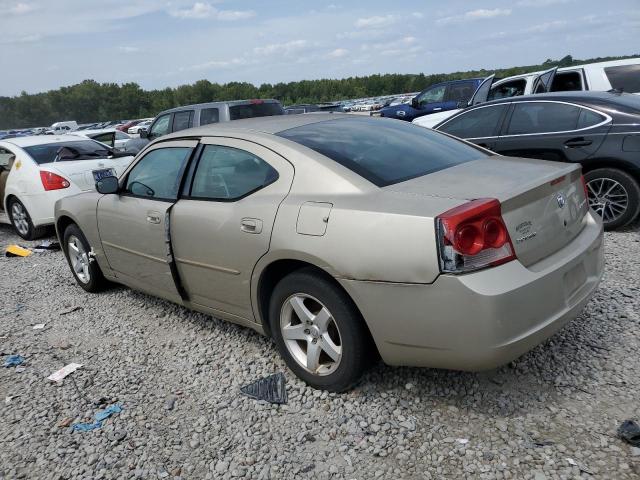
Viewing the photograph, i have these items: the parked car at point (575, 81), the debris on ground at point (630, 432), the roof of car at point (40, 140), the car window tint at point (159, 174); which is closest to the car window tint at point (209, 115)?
the roof of car at point (40, 140)

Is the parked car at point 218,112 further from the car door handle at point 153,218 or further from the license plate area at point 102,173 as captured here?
the car door handle at point 153,218

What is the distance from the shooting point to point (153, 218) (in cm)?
380

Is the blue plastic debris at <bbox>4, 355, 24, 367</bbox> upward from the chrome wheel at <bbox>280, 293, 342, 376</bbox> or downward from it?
downward

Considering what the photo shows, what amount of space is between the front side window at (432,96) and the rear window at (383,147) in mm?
14020

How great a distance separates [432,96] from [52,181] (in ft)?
42.8

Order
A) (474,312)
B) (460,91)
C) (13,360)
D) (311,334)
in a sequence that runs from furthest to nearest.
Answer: (460,91)
(13,360)
(311,334)
(474,312)

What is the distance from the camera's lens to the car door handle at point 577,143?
5.67m

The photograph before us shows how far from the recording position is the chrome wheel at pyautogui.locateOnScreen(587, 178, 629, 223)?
5543mm

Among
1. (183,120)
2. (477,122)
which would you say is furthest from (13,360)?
(183,120)

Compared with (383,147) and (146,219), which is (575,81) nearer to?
(383,147)

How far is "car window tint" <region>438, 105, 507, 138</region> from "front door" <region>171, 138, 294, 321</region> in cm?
425

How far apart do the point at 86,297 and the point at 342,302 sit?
3462mm

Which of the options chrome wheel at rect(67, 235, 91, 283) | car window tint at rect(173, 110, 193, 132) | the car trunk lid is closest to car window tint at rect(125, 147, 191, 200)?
chrome wheel at rect(67, 235, 91, 283)

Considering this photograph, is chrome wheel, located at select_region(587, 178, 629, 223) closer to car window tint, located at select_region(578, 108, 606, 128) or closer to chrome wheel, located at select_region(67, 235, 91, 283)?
car window tint, located at select_region(578, 108, 606, 128)
